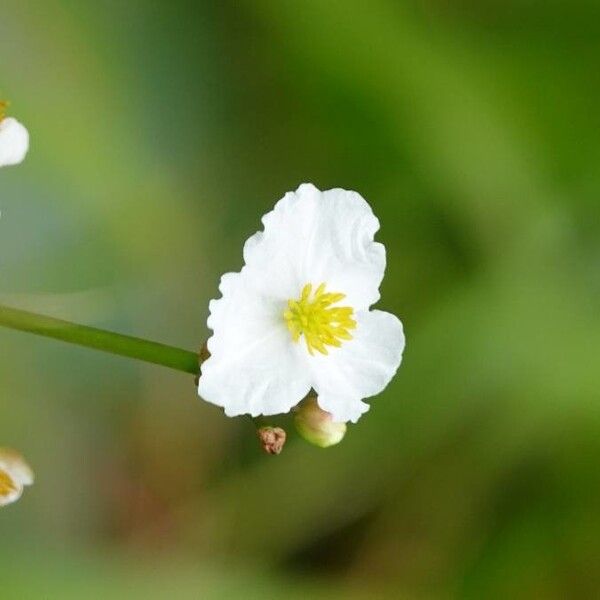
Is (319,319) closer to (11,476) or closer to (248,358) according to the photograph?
(248,358)

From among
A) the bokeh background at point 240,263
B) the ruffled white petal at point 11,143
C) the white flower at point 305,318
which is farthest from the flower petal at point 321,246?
the bokeh background at point 240,263

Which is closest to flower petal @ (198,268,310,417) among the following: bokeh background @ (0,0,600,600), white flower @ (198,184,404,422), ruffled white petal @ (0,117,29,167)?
white flower @ (198,184,404,422)

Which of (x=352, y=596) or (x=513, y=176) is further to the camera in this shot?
(x=352, y=596)

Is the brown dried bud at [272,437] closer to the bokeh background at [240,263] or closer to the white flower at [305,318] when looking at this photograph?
the white flower at [305,318]

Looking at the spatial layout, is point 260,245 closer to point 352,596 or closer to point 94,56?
point 94,56

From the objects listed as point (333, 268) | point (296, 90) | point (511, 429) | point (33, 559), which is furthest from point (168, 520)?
point (333, 268)

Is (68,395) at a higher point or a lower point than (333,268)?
higher
